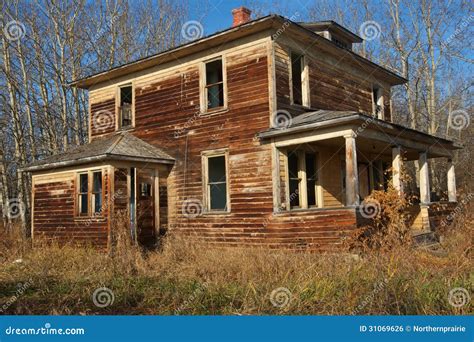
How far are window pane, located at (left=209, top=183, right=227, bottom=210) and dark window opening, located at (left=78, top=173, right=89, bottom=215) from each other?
461cm

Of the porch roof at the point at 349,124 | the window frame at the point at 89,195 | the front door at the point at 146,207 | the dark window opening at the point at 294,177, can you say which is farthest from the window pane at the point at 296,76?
the window frame at the point at 89,195

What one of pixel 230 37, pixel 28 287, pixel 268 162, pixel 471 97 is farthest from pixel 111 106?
pixel 471 97

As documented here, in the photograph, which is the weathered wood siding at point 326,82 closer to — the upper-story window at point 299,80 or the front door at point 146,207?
the upper-story window at point 299,80

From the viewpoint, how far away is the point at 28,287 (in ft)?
28.6

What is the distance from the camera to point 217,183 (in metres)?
14.1

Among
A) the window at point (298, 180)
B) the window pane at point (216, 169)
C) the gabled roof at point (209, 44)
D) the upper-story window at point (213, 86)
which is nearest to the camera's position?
the gabled roof at point (209, 44)

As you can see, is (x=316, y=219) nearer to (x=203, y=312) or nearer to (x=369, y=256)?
(x=369, y=256)

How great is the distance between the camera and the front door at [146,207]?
14.8m

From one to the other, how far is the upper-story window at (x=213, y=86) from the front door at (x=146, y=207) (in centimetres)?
309

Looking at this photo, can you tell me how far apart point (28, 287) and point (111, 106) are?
1034cm

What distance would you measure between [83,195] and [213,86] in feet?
20.1

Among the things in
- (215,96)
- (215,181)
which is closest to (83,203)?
(215,181)

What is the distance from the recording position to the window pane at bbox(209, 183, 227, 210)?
14.0 metres

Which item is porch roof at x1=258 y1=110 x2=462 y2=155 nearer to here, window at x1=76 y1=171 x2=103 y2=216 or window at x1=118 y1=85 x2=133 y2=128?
window at x1=76 y1=171 x2=103 y2=216
